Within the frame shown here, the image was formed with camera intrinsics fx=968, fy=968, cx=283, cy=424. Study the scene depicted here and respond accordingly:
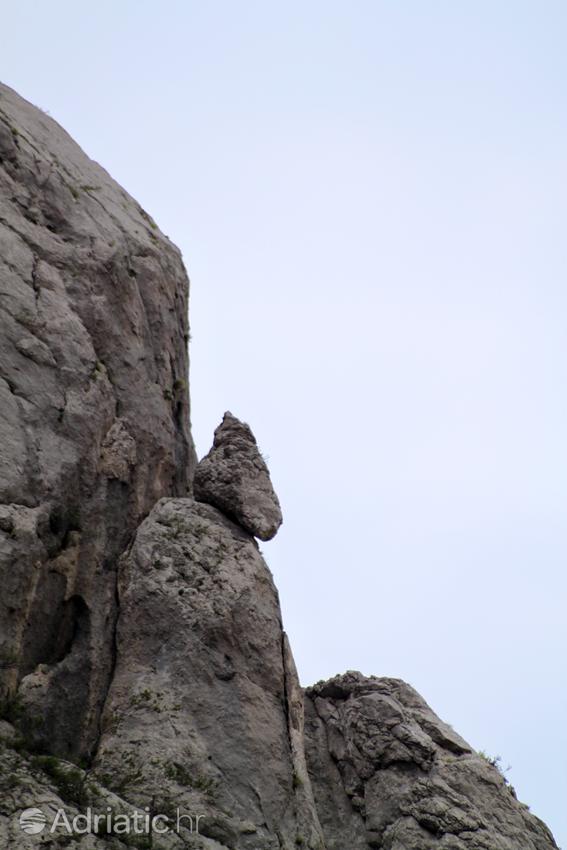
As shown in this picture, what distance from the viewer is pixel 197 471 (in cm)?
2786

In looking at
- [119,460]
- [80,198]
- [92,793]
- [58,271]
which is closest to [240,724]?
[92,793]

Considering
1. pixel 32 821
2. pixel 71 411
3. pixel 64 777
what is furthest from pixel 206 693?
pixel 71 411

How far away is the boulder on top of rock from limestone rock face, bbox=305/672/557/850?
534 cm

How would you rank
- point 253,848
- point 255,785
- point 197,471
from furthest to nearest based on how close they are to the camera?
point 197,471 → point 255,785 → point 253,848

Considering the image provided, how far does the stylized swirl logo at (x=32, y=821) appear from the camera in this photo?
16.2m

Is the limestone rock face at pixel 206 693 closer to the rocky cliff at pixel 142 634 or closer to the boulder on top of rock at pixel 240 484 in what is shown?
the rocky cliff at pixel 142 634

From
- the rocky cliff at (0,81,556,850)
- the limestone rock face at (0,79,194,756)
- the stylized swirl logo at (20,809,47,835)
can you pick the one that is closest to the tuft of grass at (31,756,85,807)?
the rocky cliff at (0,81,556,850)

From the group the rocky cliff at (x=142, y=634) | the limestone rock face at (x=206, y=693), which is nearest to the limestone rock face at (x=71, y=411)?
the rocky cliff at (x=142, y=634)

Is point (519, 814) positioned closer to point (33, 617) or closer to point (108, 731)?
point (108, 731)

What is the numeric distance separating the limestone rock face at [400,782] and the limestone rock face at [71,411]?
7.02 meters

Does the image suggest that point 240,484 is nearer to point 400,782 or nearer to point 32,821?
point 400,782

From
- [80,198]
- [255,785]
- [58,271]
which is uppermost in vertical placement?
[80,198]

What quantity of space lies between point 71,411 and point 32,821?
10587mm

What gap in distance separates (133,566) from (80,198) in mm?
12355
